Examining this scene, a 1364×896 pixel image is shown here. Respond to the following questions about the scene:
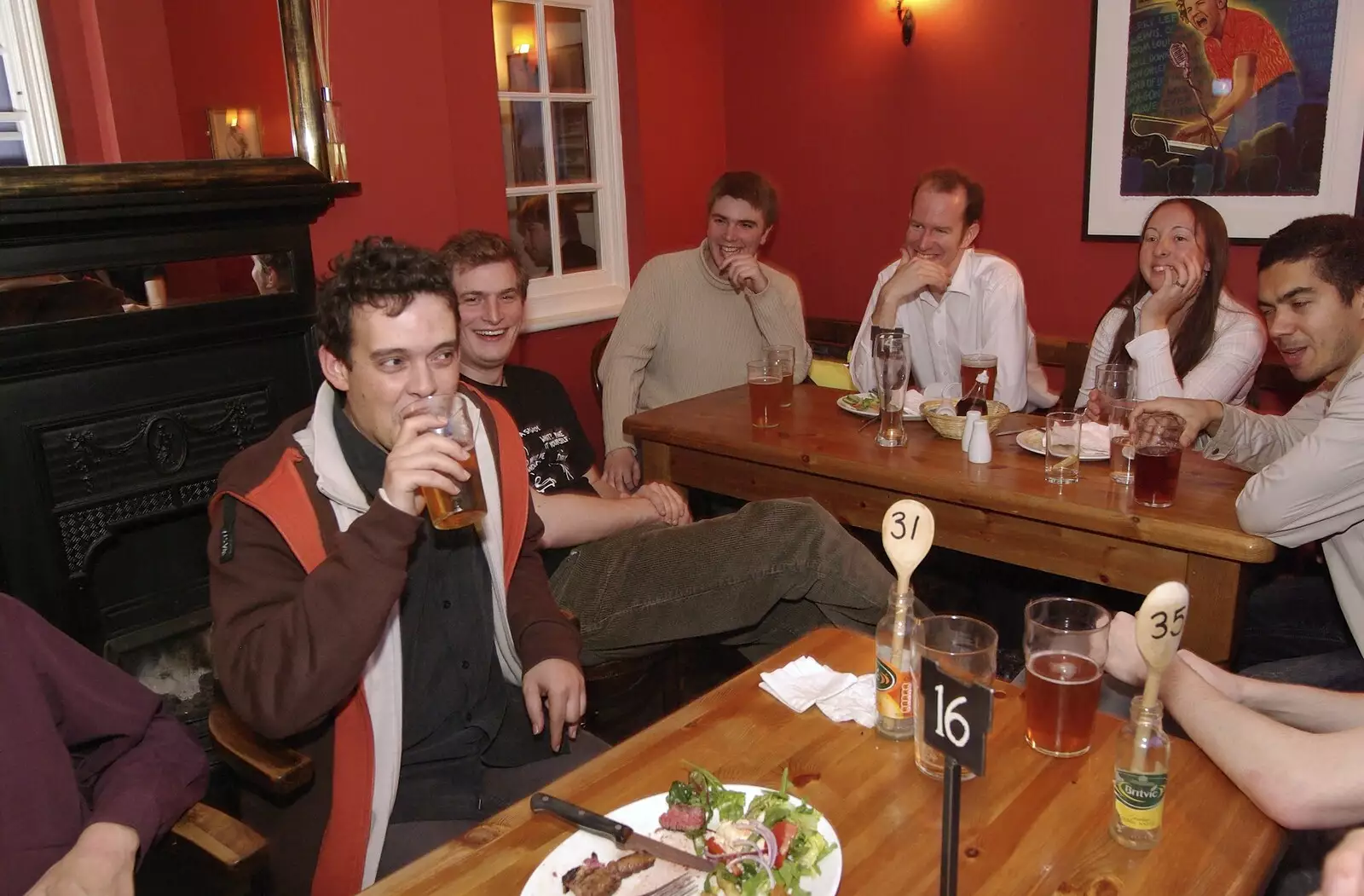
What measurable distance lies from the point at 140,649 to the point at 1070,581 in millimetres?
2473

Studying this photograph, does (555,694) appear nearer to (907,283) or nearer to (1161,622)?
(1161,622)

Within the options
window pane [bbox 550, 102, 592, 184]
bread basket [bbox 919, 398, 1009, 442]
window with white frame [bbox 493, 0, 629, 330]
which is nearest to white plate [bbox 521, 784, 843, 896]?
bread basket [bbox 919, 398, 1009, 442]

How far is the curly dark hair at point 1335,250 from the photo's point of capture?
1.92 metres

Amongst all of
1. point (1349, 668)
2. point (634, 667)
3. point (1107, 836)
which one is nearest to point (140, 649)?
point (634, 667)

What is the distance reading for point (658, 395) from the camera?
11.4 feet

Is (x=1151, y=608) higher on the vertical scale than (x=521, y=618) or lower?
higher

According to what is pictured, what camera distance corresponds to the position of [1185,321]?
2715 mm

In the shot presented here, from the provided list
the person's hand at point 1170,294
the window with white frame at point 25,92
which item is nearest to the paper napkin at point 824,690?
the person's hand at point 1170,294

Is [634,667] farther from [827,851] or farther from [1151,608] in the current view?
[1151,608]

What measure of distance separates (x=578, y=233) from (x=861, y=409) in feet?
6.89

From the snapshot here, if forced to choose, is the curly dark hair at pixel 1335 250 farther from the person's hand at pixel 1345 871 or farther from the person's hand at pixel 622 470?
the person's hand at pixel 622 470

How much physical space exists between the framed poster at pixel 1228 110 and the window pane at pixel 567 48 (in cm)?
203

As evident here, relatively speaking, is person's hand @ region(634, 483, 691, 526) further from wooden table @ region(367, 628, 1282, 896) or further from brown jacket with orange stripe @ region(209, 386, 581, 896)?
wooden table @ region(367, 628, 1282, 896)

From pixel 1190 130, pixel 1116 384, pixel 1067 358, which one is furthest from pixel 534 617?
pixel 1190 130
